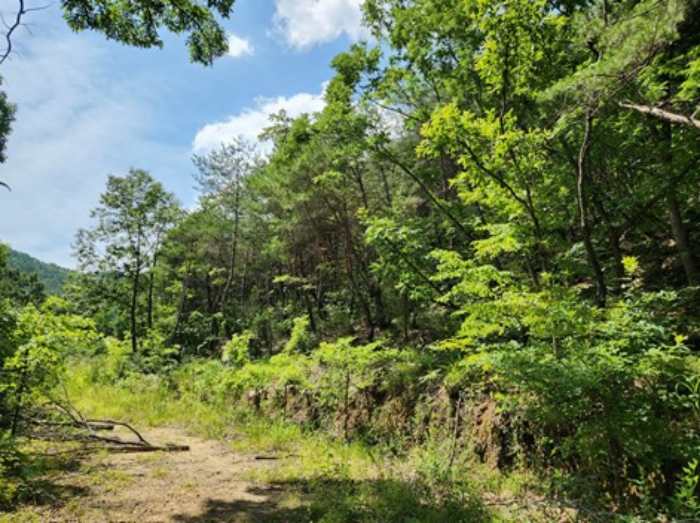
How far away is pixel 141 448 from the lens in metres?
6.73

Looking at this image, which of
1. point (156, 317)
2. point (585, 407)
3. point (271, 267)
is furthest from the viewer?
point (156, 317)

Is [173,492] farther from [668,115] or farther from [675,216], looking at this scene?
[675,216]

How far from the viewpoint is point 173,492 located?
188 inches

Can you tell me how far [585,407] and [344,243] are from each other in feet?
36.2

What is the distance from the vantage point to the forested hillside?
370 cm

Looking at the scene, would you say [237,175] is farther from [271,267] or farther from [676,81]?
[676,81]

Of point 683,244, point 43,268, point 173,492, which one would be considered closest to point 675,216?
point 683,244

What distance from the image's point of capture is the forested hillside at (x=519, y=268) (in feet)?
12.1

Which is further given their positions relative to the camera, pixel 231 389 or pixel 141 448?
pixel 231 389

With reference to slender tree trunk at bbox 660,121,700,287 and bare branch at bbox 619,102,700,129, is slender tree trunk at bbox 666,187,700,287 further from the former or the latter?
bare branch at bbox 619,102,700,129

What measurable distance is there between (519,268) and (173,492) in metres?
7.01

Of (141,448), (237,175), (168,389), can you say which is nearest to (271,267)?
(237,175)

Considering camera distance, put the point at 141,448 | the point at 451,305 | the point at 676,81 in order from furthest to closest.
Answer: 1. the point at 451,305
2. the point at 141,448
3. the point at 676,81

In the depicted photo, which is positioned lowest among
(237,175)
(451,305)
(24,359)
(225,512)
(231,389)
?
(225,512)
